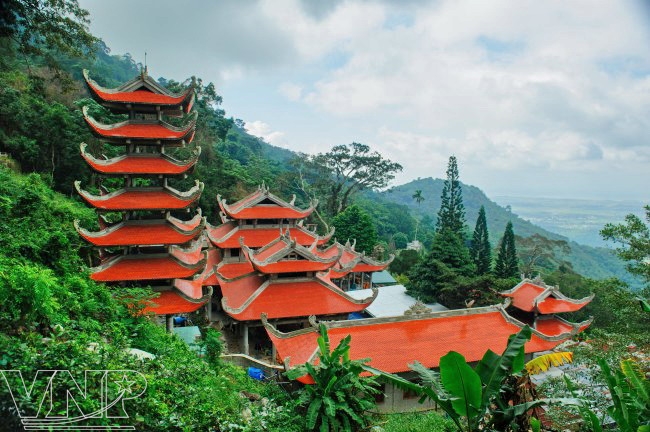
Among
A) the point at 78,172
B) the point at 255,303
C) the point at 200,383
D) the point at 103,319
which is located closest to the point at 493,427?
the point at 200,383

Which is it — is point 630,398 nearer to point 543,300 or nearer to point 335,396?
point 335,396

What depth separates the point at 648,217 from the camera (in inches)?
666

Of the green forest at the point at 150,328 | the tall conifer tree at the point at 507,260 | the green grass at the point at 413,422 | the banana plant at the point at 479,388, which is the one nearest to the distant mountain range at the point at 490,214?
the green forest at the point at 150,328

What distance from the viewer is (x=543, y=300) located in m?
21.4

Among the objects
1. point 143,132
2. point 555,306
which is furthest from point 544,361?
point 143,132

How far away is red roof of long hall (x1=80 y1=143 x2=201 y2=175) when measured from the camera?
16.1 m

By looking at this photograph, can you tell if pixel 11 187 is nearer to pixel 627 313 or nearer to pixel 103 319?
pixel 103 319

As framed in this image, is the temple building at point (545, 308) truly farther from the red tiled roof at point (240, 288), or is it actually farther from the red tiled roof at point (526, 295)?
the red tiled roof at point (240, 288)

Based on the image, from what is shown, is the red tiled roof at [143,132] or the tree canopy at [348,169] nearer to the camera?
the red tiled roof at [143,132]

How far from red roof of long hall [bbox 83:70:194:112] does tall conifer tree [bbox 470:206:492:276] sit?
29260 millimetres

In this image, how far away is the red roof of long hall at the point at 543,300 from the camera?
2123cm

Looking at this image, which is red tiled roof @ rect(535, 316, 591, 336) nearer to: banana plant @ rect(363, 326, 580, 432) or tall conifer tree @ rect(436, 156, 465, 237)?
banana plant @ rect(363, 326, 580, 432)

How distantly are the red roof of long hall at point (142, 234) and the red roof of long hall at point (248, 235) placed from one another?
20.8 ft

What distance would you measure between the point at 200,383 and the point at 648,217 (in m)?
17.6
